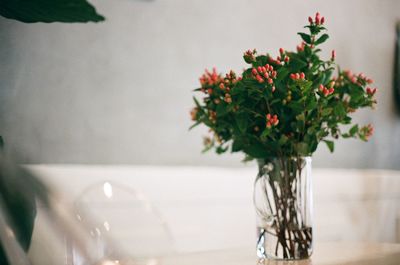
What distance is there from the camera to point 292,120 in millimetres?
1054

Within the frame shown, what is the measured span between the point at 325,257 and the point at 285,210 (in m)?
0.25

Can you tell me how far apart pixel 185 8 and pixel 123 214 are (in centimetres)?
95

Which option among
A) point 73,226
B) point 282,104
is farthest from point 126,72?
point 73,226

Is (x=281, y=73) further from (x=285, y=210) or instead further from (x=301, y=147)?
(x=285, y=210)

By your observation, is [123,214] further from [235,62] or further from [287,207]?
[235,62]

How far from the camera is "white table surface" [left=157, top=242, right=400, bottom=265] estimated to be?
110 cm

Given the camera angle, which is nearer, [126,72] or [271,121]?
[271,121]

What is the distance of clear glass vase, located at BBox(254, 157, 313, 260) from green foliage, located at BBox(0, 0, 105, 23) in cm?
74

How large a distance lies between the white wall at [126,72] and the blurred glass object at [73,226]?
1.58ft

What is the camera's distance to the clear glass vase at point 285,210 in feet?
3.40

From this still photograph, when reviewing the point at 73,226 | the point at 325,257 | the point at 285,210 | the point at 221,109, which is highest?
the point at 221,109

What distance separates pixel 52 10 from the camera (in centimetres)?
38

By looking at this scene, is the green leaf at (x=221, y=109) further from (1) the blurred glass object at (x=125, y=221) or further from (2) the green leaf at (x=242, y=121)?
(1) the blurred glass object at (x=125, y=221)

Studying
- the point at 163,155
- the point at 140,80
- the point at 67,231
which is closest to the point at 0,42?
the point at 140,80
